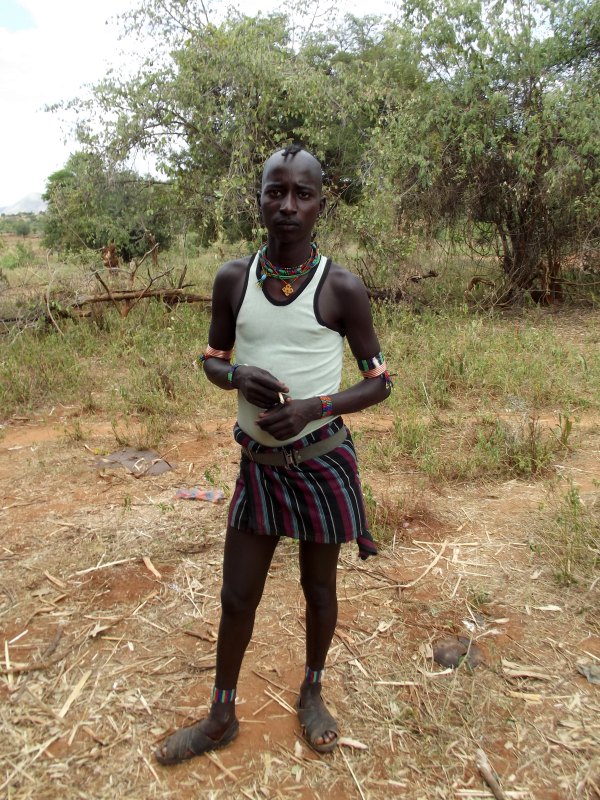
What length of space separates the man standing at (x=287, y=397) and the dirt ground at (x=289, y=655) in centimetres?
23

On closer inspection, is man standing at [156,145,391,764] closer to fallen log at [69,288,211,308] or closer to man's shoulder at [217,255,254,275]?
man's shoulder at [217,255,254,275]

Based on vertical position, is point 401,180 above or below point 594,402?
above

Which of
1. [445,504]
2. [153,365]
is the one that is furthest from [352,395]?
[153,365]

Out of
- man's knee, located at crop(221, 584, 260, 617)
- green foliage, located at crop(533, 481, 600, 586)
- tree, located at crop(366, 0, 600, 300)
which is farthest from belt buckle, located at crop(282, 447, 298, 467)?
tree, located at crop(366, 0, 600, 300)

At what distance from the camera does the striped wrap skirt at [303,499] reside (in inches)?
66.6

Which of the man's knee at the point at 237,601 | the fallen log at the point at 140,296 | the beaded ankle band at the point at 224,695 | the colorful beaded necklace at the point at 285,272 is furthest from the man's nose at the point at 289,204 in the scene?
the fallen log at the point at 140,296

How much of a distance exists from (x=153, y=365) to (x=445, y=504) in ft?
10.1

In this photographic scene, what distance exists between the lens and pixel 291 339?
5.33 feet

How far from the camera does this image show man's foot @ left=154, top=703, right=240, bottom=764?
1.83 meters

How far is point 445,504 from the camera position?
3.42m

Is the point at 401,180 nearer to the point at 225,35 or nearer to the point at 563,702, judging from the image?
the point at 225,35

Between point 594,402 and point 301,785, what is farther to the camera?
point 594,402

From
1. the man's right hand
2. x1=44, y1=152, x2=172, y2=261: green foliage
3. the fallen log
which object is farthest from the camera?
x1=44, y1=152, x2=172, y2=261: green foliage

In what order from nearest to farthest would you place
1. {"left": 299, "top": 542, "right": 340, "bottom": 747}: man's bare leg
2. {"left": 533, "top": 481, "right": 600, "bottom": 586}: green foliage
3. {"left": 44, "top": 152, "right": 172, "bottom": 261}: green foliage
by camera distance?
{"left": 299, "top": 542, "right": 340, "bottom": 747}: man's bare leg, {"left": 533, "top": 481, "right": 600, "bottom": 586}: green foliage, {"left": 44, "top": 152, "right": 172, "bottom": 261}: green foliage
